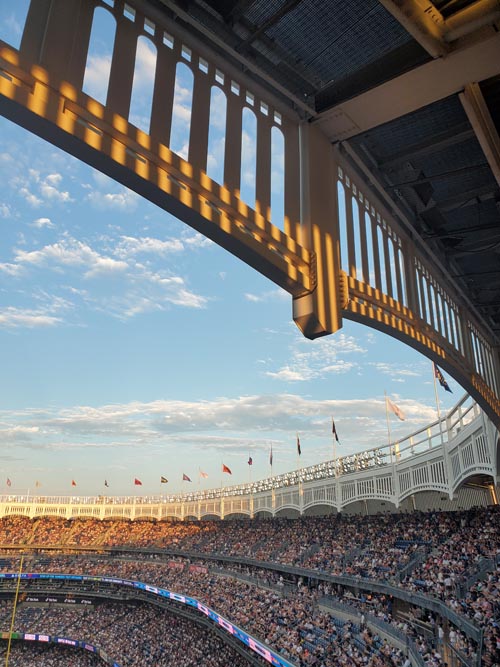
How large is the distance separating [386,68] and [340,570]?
90.5 ft

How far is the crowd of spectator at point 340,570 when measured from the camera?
702 inches

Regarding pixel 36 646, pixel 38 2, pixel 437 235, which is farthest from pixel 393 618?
Result: pixel 36 646

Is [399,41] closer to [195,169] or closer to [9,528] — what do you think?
[195,169]

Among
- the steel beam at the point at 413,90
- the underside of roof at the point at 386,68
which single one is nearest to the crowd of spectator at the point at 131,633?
the underside of roof at the point at 386,68

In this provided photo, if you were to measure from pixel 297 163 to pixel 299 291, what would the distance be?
61.3 inches

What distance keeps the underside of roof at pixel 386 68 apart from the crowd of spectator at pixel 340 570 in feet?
40.3

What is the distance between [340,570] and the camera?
27.5 metres

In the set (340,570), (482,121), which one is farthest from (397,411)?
(482,121)

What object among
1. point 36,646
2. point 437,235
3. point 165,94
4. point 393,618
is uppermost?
point 437,235

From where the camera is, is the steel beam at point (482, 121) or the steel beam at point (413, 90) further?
the steel beam at point (482, 121)

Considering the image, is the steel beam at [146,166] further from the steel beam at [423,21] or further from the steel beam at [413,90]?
the steel beam at [423,21]

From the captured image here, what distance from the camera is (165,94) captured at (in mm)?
4199

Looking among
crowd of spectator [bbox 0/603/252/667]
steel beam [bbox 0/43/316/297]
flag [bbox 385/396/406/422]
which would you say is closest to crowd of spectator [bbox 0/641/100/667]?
crowd of spectator [bbox 0/603/252/667]

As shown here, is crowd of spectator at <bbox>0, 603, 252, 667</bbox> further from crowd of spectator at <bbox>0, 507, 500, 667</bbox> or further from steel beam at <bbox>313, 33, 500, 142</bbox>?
steel beam at <bbox>313, 33, 500, 142</bbox>
